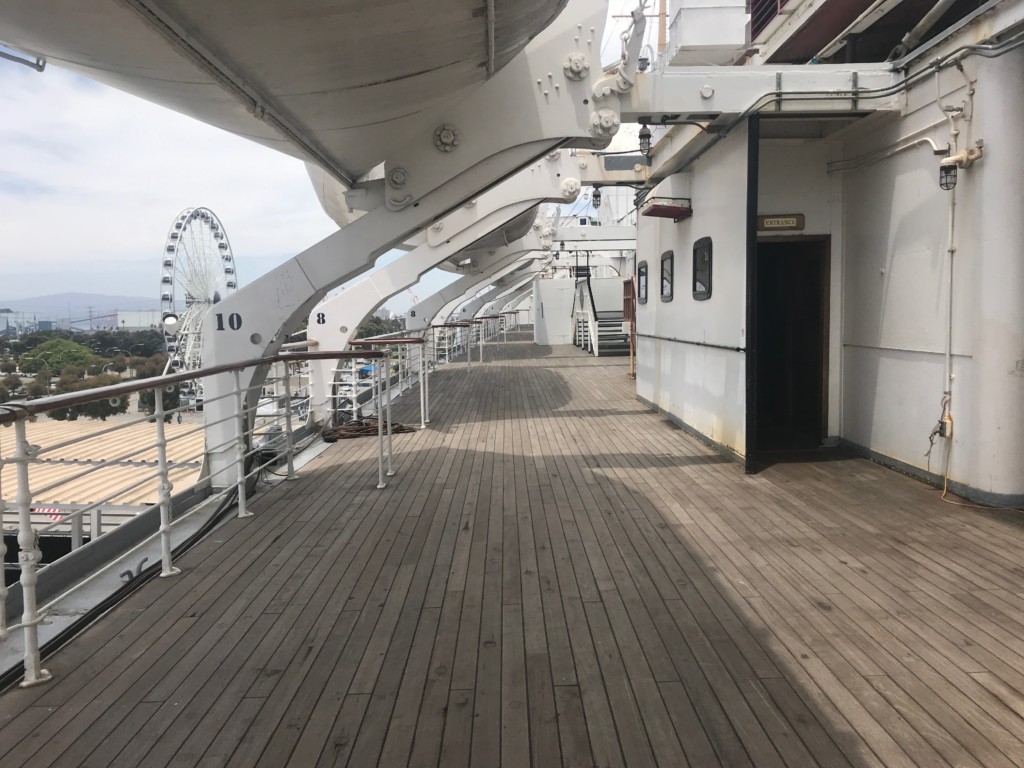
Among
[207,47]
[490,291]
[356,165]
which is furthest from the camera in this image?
[490,291]

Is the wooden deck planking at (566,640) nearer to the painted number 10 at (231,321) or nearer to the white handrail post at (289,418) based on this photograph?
the white handrail post at (289,418)

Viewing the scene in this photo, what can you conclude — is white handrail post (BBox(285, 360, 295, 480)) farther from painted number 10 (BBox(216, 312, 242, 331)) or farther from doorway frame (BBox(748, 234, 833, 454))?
doorway frame (BBox(748, 234, 833, 454))

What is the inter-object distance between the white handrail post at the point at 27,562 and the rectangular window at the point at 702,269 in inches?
187

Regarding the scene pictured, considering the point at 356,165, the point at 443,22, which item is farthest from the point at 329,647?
the point at 356,165

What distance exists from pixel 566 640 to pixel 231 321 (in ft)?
10.2

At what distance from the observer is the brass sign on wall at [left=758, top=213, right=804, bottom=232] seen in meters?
5.44

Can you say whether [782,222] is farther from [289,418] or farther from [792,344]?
[289,418]

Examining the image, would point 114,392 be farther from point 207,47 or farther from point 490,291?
point 490,291

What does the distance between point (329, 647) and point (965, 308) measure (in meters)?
3.80

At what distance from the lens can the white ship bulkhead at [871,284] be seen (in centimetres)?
382

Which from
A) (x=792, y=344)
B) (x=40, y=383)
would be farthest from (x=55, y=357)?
(x=792, y=344)

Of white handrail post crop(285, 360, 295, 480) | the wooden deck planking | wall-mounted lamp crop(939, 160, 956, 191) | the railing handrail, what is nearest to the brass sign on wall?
wall-mounted lamp crop(939, 160, 956, 191)

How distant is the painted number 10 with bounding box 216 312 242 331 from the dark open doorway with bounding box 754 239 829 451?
13.4 ft

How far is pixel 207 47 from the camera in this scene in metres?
2.67
